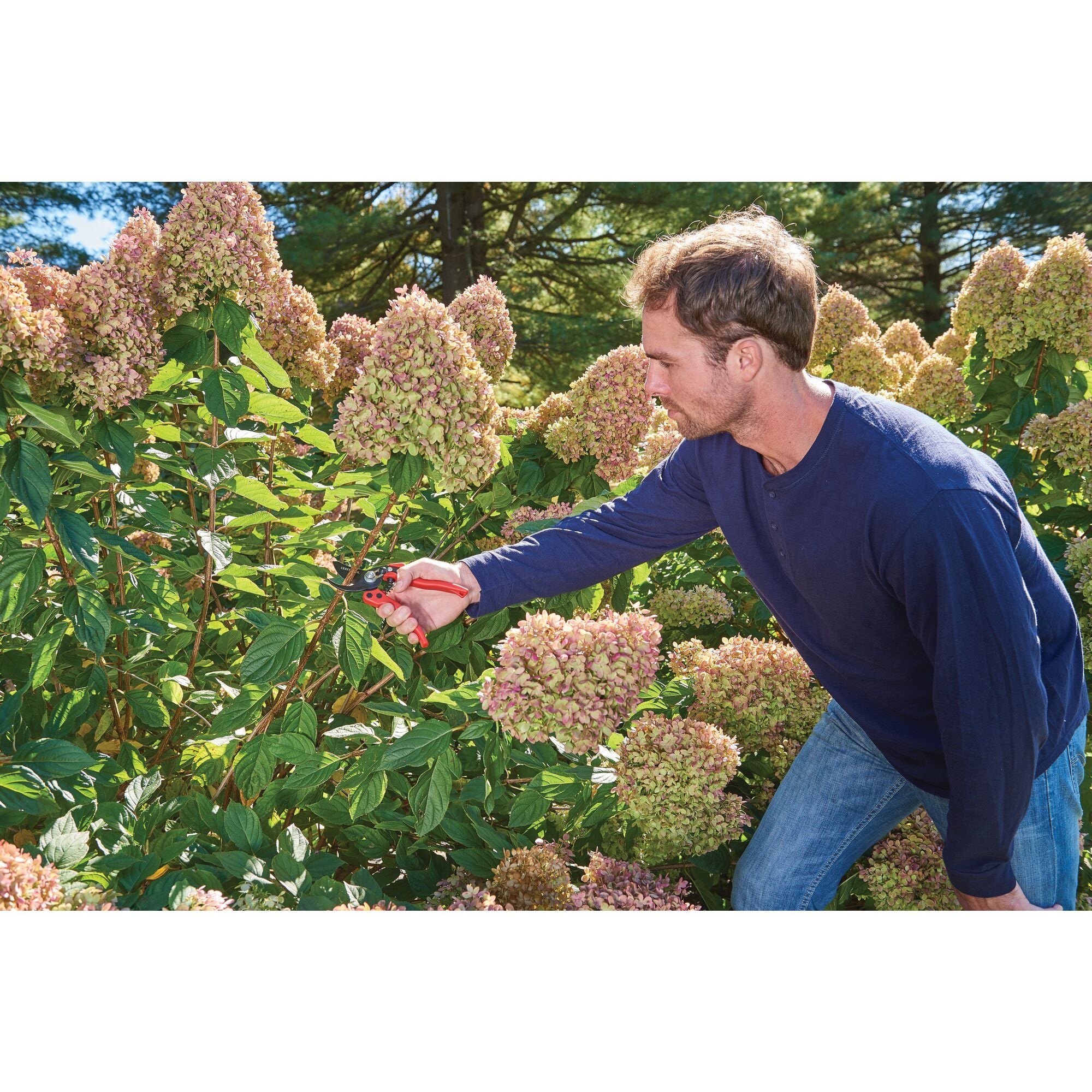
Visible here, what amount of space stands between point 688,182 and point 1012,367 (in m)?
6.29

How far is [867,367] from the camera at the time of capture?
3.35 meters

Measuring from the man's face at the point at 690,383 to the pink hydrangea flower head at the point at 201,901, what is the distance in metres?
1.15

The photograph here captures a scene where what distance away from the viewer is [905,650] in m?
1.62

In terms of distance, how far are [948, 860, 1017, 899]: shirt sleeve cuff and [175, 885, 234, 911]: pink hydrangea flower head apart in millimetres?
1223

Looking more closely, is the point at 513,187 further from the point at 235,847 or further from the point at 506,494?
the point at 235,847

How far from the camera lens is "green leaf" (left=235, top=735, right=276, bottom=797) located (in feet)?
5.78

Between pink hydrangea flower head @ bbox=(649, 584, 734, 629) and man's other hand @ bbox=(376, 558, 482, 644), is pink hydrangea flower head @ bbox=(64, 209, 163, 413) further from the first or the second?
pink hydrangea flower head @ bbox=(649, 584, 734, 629)

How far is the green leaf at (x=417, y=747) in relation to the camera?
1603 millimetres

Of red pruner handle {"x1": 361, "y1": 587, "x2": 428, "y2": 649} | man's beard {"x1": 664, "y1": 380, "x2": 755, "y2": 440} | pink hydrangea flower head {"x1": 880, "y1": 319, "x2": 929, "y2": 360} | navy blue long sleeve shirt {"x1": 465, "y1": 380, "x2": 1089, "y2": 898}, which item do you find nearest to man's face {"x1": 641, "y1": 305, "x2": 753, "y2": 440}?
man's beard {"x1": 664, "y1": 380, "x2": 755, "y2": 440}

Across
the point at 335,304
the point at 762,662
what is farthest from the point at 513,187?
the point at 762,662

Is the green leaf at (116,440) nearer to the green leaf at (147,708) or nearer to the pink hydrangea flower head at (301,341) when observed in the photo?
the green leaf at (147,708)

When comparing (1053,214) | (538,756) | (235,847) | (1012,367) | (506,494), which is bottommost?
(235,847)

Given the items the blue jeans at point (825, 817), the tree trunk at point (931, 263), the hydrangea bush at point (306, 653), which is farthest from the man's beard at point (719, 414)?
the tree trunk at point (931, 263)

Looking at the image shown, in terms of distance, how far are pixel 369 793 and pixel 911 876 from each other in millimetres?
1104
